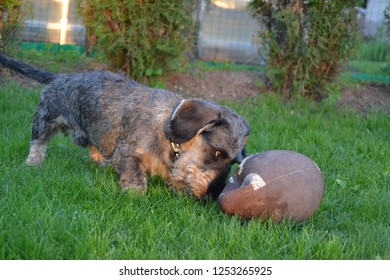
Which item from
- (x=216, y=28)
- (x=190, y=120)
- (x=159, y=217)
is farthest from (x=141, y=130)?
(x=216, y=28)

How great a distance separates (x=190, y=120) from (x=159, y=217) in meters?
0.78

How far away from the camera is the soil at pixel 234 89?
9.09m

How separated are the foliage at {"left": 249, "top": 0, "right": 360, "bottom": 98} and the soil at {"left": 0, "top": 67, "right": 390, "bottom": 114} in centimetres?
47

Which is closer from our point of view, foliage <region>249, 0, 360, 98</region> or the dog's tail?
the dog's tail

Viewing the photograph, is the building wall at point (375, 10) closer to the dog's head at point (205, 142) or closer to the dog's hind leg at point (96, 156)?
the dog's hind leg at point (96, 156)

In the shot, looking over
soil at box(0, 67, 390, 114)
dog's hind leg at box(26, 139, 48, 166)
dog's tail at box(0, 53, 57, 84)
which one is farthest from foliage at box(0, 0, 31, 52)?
dog's hind leg at box(26, 139, 48, 166)

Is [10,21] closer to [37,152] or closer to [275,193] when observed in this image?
[37,152]

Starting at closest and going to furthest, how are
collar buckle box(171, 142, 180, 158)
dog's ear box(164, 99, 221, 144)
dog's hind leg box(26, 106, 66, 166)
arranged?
dog's ear box(164, 99, 221, 144)
collar buckle box(171, 142, 180, 158)
dog's hind leg box(26, 106, 66, 166)

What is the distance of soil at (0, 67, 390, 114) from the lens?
9.09 meters

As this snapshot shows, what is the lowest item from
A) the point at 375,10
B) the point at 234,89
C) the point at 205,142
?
the point at 234,89

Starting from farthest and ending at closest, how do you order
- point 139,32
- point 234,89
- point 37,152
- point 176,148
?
point 234,89 < point 139,32 < point 37,152 < point 176,148

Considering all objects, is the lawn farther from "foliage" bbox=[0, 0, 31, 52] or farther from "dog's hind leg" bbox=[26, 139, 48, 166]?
"foliage" bbox=[0, 0, 31, 52]

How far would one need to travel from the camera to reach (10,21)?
8812 mm

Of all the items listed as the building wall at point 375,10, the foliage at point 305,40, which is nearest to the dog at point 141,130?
the foliage at point 305,40
